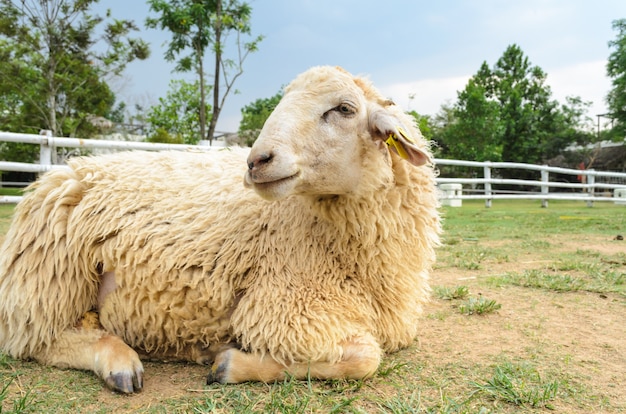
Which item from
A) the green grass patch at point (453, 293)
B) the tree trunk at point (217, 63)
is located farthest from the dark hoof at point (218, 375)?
the tree trunk at point (217, 63)

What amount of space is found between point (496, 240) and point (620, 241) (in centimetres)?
174

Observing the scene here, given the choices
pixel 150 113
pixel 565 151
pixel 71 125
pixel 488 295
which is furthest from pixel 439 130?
pixel 488 295

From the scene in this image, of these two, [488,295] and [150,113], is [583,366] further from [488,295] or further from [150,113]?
[150,113]

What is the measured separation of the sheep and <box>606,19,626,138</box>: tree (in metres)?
34.3

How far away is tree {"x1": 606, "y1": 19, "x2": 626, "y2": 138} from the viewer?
1170 inches

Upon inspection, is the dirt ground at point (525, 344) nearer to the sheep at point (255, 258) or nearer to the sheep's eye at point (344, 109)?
the sheep at point (255, 258)

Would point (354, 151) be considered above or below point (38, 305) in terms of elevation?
above

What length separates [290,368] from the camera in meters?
1.96

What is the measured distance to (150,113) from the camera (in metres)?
27.2

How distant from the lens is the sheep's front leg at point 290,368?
1.93 metres

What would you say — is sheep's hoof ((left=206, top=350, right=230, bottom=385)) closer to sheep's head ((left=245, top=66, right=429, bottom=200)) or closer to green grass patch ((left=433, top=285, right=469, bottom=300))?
sheep's head ((left=245, top=66, right=429, bottom=200))

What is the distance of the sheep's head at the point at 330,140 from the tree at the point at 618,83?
3452 cm

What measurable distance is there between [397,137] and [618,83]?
35.0 meters

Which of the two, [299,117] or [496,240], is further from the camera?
[496,240]
